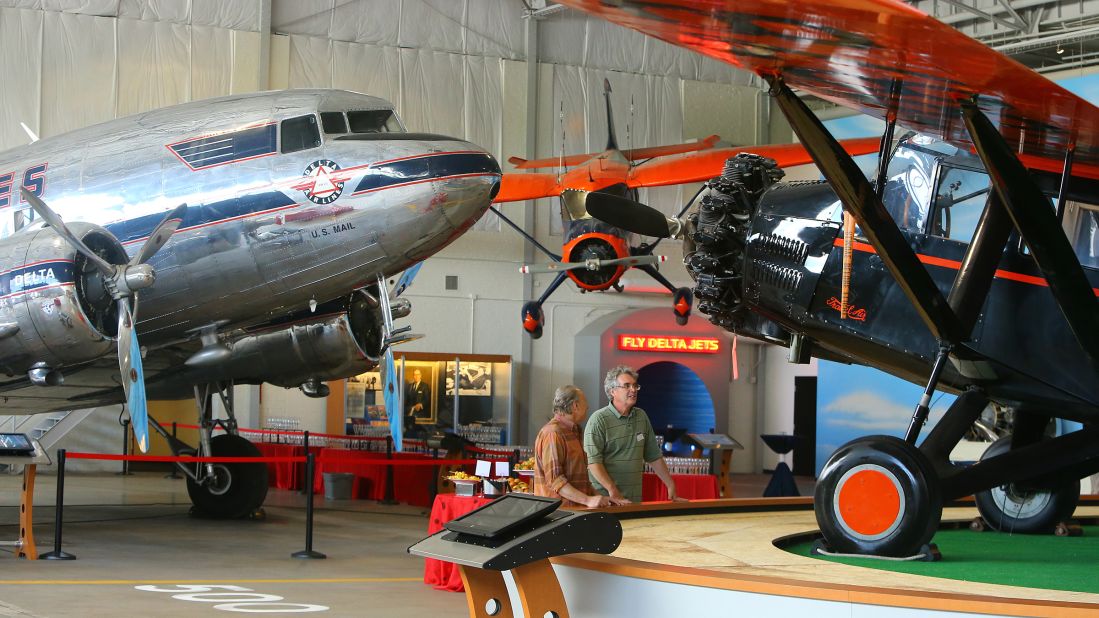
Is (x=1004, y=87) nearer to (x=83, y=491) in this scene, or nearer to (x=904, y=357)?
(x=904, y=357)

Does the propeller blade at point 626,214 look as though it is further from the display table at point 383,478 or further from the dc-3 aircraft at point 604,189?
the dc-3 aircraft at point 604,189

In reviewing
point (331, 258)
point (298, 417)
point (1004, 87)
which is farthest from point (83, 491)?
point (1004, 87)

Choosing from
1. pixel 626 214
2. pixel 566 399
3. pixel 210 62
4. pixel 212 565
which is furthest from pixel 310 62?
pixel 566 399

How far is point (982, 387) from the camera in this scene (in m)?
6.45

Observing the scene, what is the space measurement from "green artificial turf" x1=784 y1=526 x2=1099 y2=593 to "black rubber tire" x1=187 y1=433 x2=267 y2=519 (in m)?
9.66

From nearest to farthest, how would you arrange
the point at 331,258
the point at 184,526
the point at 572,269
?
the point at 331,258, the point at 184,526, the point at 572,269

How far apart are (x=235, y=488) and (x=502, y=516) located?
10528mm

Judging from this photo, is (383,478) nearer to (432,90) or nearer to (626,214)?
(432,90)

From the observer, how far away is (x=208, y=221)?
35.4 feet

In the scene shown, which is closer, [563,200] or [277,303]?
[277,303]

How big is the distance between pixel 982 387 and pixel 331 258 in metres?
6.33

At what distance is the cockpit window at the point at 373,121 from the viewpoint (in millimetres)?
11336

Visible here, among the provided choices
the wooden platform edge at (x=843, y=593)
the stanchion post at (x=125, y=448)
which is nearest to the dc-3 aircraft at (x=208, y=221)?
the wooden platform edge at (x=843, y=593)

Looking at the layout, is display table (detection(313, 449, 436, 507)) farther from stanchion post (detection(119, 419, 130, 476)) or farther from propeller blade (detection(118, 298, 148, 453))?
propeller blade (detection(118, 298, 148, 453))
